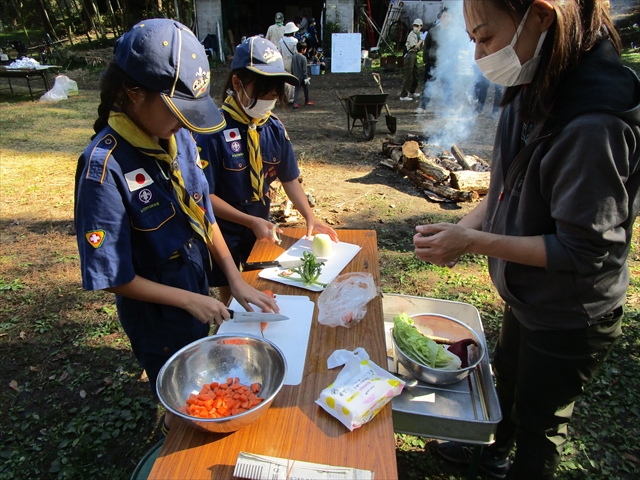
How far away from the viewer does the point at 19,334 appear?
3.35 m

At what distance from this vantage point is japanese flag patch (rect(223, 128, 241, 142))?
237cm

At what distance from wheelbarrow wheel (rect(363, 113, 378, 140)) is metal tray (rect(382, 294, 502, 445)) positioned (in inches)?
287

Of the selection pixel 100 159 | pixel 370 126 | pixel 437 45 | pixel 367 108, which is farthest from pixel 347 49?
pixel 100 159

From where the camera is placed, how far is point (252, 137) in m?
2.40

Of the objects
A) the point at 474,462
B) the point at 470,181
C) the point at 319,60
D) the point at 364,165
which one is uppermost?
the point at 319,60

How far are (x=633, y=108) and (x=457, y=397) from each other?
122 cm

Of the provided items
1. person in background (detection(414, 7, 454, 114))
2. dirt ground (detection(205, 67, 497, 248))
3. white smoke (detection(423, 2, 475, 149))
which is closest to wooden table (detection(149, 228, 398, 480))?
dirt ground (detection(205, 67, 497, 248))

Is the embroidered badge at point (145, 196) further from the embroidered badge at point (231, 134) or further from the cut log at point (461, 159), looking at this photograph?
the cut log at point (461, 159)

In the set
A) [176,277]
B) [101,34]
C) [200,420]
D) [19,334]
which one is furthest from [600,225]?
[101,34]

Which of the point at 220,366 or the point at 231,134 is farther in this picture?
the point at 231,134

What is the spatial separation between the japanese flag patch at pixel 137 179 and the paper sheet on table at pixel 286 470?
1.00 metres

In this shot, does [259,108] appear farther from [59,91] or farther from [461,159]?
[59,91]

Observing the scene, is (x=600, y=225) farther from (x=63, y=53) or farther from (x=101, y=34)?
(x=101, y=34)

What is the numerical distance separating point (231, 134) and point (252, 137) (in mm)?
122
